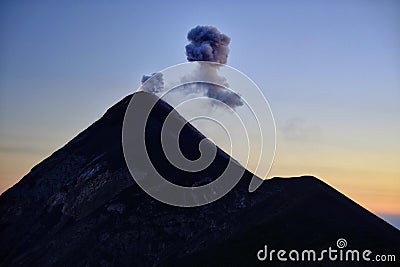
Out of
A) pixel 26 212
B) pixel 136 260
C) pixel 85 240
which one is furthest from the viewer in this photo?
pixel 26 212

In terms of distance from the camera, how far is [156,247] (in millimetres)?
127875

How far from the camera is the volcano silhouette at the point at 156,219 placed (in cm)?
11594

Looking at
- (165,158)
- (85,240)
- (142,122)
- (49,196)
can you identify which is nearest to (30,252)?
(85,240)

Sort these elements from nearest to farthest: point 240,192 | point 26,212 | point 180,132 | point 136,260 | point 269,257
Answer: point 269,257
point 136,260
point 240,192
point 26,212
point 180,132

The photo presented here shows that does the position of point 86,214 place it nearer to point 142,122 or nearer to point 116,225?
point 116,225

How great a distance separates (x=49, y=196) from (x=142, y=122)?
35192mm

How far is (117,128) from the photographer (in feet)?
591

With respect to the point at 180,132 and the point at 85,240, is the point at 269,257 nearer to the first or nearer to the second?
the point at 85,240

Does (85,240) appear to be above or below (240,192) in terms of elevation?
below

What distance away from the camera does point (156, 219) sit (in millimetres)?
137000

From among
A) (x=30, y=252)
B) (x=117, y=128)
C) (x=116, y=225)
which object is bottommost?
(x=30, y=252)

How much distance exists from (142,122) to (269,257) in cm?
8098

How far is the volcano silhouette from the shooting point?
380ft

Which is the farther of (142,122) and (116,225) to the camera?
(142,122)
